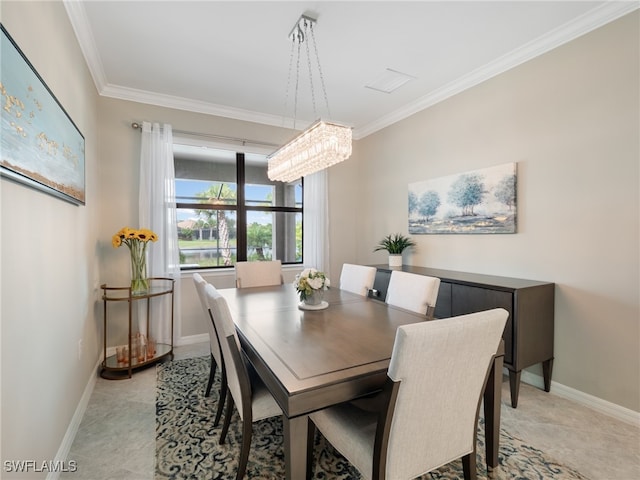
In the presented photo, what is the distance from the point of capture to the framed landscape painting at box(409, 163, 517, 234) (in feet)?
8.90

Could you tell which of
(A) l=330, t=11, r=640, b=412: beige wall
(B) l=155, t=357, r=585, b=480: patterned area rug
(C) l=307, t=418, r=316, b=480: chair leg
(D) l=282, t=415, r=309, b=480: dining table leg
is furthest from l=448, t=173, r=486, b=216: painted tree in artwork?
(D) l=282, t=415, r=309, b=480: dining table leg

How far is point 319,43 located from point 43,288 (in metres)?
2.46

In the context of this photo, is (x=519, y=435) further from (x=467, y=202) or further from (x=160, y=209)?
(x=160, y=209)

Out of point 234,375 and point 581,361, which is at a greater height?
point 234,375

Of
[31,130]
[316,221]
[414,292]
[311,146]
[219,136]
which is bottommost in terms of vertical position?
[414,292]

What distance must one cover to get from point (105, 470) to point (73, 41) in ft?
8.89

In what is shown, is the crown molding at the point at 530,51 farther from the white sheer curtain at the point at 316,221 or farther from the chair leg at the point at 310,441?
the chair leg at the point at 310,441

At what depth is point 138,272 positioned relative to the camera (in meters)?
A: 2.95

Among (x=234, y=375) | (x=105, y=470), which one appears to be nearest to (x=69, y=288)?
(x=105, y=470)

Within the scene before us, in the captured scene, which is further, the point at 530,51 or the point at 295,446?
the point at 530,51

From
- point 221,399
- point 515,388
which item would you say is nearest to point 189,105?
point 221,399

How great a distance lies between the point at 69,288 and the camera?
199 cm

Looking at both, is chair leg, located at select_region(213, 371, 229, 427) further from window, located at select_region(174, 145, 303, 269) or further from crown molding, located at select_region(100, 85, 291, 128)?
crown molding, located at select_region(100, 85, 291, 128)

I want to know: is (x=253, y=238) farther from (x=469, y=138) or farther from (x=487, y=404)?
(x=487, y=404)
